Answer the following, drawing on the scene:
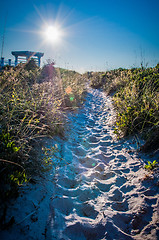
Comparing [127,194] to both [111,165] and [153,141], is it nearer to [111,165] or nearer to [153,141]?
[111,165]

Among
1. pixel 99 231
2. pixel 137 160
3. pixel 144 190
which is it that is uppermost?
pixel 137 160

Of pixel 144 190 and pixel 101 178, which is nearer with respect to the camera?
pixel 144 190

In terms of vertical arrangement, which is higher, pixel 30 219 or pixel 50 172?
pixel 50 172

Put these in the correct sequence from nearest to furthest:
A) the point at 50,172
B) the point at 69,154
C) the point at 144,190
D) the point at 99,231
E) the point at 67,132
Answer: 1. the point at 99,231
2. the point at 144,190
3. the point at 50,172
4. the point at 69,154
5. the point at 67,132

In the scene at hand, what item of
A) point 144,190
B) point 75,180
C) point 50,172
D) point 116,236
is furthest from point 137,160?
point 50,172

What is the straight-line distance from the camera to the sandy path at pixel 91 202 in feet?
4.61

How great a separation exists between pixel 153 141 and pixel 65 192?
1.83 metres

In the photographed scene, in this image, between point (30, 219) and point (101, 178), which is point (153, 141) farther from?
point (30, 219)

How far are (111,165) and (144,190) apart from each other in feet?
2.54

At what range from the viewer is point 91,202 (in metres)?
1.84

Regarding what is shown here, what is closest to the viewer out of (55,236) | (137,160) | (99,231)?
(55,236)

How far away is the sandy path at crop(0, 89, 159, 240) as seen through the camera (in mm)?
1406

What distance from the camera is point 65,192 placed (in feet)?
6.33

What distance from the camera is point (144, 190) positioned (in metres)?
1.88
